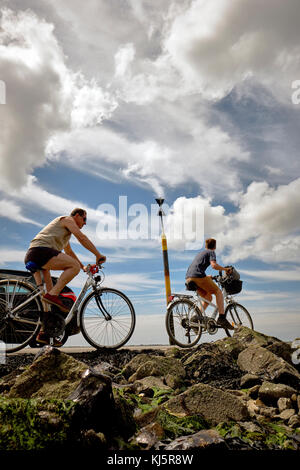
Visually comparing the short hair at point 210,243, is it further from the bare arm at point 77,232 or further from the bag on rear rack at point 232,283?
the bare arm at point 77,232

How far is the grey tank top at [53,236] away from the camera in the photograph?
21.2 ft

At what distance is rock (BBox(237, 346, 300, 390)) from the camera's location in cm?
514

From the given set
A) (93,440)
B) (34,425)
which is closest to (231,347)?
(93,440)

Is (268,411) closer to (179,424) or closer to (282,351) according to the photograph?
(179,424)

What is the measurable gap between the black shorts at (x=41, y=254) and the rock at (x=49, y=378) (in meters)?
2.63

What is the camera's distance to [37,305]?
22.2 ft

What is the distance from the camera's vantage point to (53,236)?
6508 millimetres

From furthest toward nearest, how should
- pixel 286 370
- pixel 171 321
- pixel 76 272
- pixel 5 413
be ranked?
pixel 171 321 < pixel 76 272 < pixel 286 370 < pixel 5 413

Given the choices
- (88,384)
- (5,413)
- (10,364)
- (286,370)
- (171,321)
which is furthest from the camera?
(171,321)

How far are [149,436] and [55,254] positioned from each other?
4.25 metres

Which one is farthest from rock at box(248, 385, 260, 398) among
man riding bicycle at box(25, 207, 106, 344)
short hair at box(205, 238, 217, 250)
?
short hair at box(205, 238, 217, 250)
